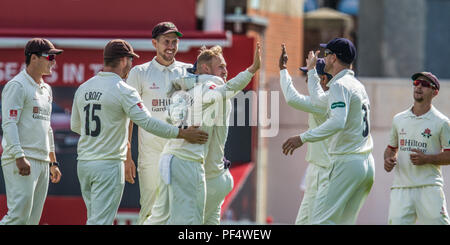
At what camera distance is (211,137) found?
9242 millimetres

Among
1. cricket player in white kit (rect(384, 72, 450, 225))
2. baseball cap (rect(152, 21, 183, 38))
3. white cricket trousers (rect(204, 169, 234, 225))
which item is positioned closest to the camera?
white cricket trousers (rect(204, 169, 234, 225))

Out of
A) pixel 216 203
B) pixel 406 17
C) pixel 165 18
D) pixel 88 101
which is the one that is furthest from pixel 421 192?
pixel 406 17

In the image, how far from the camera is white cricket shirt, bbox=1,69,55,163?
9258 mm

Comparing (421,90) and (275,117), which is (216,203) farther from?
(275,117)

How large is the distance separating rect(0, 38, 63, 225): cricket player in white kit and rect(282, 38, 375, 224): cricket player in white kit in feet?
7.84

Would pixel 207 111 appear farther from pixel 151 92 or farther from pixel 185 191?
pixel 151 92

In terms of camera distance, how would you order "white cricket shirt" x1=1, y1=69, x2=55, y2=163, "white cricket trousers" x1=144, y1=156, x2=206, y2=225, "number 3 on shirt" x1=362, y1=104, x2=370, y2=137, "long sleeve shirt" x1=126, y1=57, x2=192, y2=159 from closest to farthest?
"white cricket trousers" x1=144, y1=156, x2=206, y2=225 < "number 3 on shirt" x1=362, y1=104, x2=370, y2=137 < "white cricket shirt" x1=1, y1=69, x2=55, y2=163 < "long sleeve shirt" x1=126, y1=57, x2=192, y2=159

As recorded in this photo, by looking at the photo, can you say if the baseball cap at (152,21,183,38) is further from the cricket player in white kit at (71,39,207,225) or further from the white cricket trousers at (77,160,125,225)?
the white cricket trousers at (77,160,125,225)

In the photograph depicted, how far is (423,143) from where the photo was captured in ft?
32.4

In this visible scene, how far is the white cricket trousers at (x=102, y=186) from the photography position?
29.2 feet

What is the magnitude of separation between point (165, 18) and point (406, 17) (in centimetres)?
824

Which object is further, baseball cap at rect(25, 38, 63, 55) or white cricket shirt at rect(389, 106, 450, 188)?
white cricket shirt at rect(389, 106, 450, 188)

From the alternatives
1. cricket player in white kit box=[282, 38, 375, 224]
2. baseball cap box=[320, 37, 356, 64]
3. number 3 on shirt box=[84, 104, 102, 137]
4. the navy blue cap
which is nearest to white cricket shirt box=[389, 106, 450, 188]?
cricket player in white kit box=[282, 38, 375, 224]

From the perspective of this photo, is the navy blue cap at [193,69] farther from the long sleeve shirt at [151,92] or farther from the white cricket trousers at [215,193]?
the white cricket trousers at [215,193]
